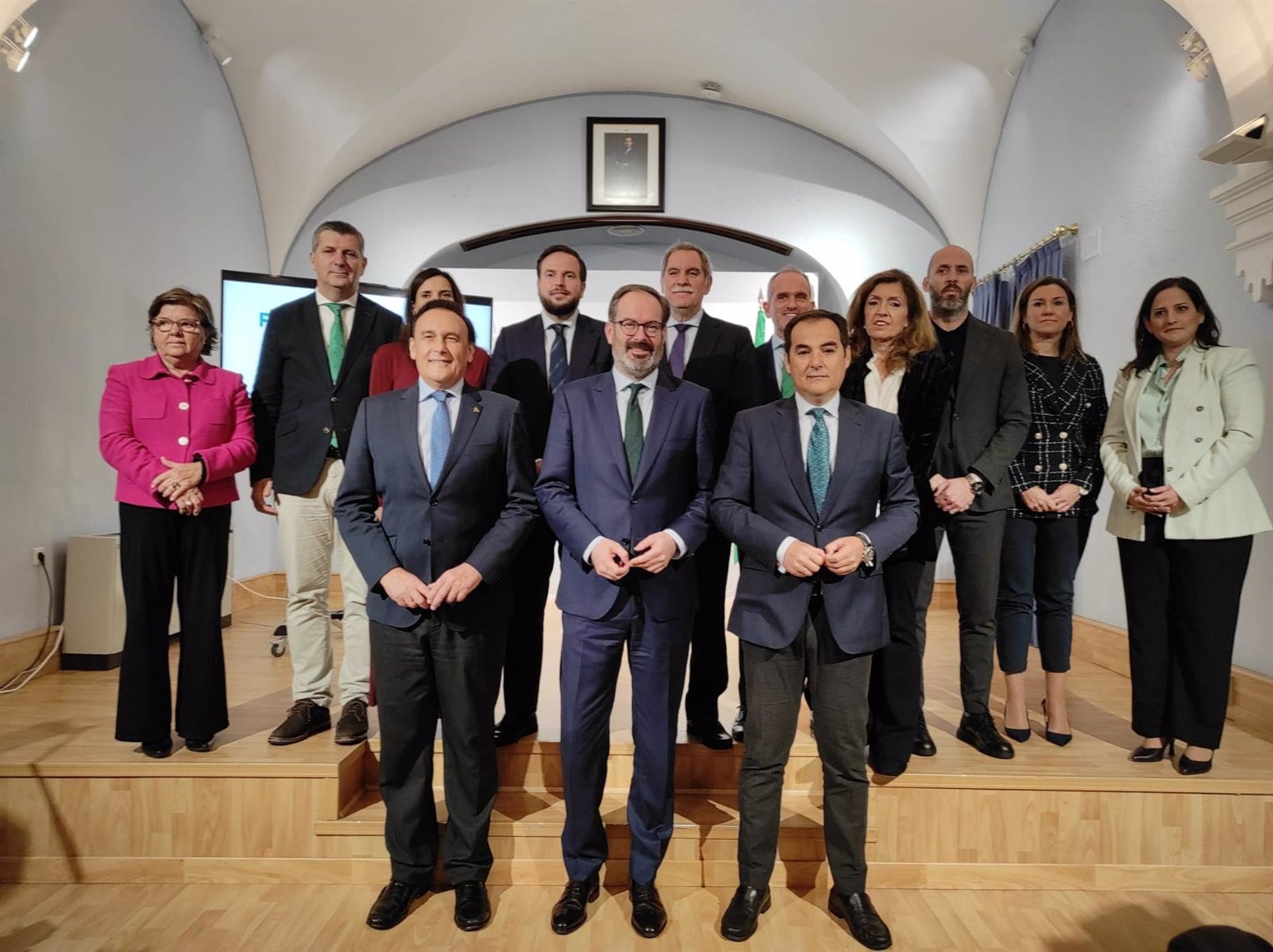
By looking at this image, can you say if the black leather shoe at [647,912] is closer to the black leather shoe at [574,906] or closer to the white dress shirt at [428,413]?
the black leather shoe at [574,906]

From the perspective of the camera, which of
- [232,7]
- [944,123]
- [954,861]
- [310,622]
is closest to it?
[954,861]

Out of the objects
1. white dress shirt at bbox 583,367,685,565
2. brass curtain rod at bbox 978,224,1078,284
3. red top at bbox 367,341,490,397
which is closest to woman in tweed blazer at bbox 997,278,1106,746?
white dress shirt at bbox 583,367,685,565

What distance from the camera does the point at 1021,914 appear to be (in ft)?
7.47

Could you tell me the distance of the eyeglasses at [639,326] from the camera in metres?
2.08

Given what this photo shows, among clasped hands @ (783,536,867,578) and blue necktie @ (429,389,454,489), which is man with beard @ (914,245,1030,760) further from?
blue necktie @ (429,389,454,489)

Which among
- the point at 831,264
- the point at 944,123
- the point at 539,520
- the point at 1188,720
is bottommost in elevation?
the point at 1188,720

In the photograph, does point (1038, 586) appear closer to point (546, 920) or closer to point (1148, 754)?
point (1148, 754)

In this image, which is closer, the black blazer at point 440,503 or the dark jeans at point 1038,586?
the black blazer at point 440,503

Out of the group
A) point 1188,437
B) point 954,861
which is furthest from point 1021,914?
point 1188,437

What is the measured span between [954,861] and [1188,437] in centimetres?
146

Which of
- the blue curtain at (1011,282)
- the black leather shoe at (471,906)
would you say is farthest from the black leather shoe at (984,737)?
the blue curtain at (1011,282)

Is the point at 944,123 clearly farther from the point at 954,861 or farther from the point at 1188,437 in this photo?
the point at 954,861

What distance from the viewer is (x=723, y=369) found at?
2.53m

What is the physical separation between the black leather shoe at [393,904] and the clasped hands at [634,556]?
3.20ft
